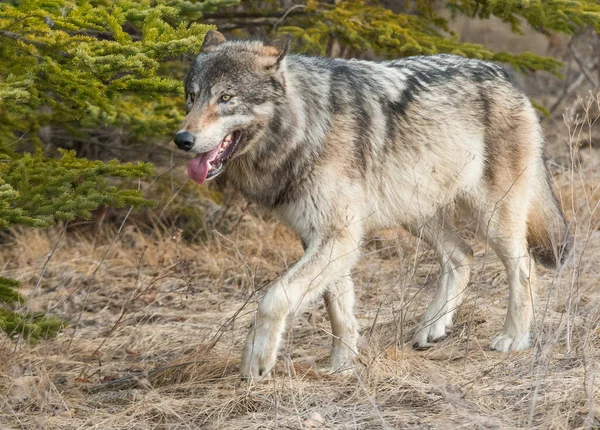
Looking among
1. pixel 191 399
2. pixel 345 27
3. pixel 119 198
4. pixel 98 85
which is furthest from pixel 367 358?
pixel 345 27

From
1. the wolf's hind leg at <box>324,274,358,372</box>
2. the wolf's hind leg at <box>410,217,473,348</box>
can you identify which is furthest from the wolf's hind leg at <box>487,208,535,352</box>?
the wolf's hind leg at <box>324,274,358,372</box>

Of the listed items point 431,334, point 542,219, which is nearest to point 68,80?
point 431,334

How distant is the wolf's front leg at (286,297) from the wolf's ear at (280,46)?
38.1 inches

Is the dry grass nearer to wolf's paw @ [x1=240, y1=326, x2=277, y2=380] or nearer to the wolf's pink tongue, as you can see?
wolf's paw @ [x1=240, y1=326, x2=277, y2=380]

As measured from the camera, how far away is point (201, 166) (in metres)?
3.87

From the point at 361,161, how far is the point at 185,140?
3.62ft

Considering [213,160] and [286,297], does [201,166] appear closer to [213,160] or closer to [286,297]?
[213,160]

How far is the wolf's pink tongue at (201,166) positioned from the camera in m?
Result: 3.85

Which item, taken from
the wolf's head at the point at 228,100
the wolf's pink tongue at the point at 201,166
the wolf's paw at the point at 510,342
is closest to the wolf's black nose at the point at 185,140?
the wolf's head at the point at 228,100

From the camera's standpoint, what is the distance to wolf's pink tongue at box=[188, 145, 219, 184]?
151 inches

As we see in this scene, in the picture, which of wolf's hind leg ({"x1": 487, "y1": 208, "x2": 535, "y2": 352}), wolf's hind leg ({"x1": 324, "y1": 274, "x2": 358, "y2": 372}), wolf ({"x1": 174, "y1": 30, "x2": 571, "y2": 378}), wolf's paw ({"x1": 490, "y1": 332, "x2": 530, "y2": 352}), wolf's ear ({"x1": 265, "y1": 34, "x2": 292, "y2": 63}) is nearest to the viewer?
wolf ({"x1": 174, "y1": 30, "x2": 571, "y2": 378})

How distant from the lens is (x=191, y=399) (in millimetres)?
3826

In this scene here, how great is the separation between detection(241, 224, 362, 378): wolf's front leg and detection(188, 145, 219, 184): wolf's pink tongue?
2.09 ft

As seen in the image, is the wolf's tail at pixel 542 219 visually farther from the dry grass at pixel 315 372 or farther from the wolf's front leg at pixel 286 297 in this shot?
the wolf's front leg at pixel 286 297
